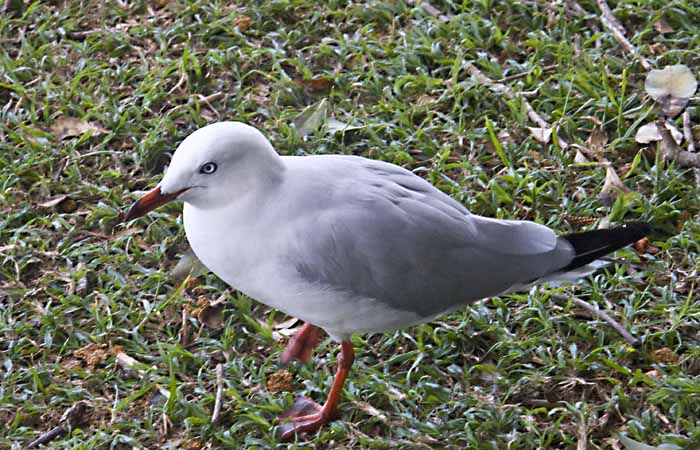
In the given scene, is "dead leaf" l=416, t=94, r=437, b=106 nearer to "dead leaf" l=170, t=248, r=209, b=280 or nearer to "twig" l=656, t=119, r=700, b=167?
"twig" l=656, t=119, r=700, b=167

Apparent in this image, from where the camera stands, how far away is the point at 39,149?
478 cm

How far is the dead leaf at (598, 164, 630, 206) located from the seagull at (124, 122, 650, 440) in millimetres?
813

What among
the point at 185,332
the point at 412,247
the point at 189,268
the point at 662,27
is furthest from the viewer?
the point at 662,27

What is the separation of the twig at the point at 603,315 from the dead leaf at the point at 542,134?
0.93m

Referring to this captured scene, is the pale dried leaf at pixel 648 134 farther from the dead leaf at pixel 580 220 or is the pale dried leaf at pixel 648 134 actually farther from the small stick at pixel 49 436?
the small stick at pixel 49 436

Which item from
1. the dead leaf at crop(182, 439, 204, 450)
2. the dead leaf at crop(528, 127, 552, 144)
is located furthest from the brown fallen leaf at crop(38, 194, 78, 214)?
the dead leaf at crop(528, 127, 552, 144)

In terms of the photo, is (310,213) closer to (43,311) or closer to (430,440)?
(430,440)

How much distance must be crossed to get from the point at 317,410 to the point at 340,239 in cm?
73

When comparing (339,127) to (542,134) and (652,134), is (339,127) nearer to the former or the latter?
(542,134)

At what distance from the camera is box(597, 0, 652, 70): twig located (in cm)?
498

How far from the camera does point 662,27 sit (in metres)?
5.16

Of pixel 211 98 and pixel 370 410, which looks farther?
pixel 211 98

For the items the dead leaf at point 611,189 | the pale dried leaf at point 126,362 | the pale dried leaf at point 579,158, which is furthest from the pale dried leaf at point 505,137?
the pale dried leaf at point 126,362

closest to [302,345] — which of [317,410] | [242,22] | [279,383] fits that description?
[279,383]
